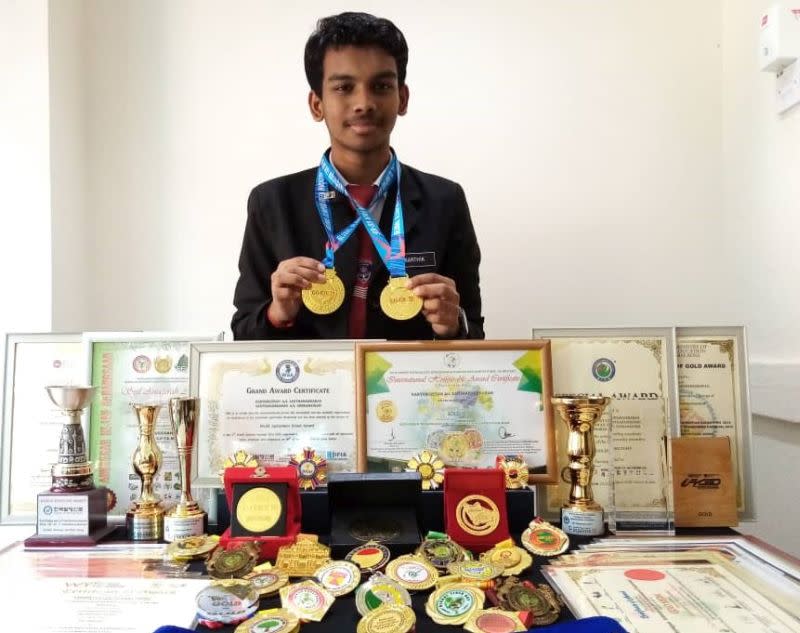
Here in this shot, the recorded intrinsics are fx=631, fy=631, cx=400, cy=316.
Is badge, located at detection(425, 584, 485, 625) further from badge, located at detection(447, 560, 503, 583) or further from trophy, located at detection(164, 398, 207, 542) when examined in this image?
trophy, located at detection(164, 398, 207, 542)

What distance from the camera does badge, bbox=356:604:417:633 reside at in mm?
689

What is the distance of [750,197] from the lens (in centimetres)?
189

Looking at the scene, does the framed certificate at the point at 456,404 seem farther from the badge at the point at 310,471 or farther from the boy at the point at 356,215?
the boy at the point at 356,215

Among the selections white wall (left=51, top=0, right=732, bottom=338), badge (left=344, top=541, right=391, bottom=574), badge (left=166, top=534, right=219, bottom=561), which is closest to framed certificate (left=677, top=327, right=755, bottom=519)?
badge (left=344, top=541, right=391, bottom=574)

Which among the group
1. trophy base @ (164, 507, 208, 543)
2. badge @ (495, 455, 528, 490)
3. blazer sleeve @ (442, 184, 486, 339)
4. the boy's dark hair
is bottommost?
trophy base @ (164, 507, 208, 543)

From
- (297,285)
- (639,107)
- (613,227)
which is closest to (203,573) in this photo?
(297,285)

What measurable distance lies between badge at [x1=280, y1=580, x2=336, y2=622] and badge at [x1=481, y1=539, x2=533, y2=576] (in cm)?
24

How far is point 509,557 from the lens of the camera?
875 millimetres

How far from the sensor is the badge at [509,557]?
848 millimetres

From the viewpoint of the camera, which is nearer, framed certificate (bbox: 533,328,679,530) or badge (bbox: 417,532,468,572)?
badge (bbox: 417,532,468,572)

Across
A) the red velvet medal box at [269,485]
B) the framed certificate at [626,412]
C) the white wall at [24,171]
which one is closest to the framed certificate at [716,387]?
the framed certificate at [626,412]

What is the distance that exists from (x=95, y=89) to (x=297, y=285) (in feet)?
4.59

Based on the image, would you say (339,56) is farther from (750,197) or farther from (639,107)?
(750,197)

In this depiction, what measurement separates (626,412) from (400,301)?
432 millimetres
